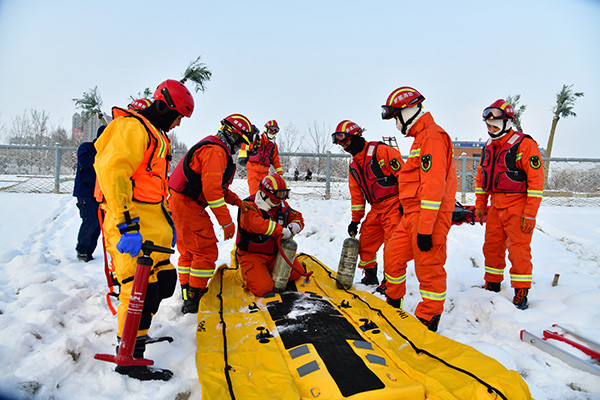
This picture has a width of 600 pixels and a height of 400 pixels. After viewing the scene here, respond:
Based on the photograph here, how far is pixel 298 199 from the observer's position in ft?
31.0

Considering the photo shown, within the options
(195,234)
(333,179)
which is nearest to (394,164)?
(195,234)

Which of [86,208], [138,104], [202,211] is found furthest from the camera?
[86,208]

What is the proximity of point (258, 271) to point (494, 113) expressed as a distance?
353cm

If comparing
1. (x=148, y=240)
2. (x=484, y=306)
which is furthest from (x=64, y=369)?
(x=484, y=306)

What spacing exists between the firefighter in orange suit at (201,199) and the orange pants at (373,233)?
5.81 feet

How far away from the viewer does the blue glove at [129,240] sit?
86.0 inches

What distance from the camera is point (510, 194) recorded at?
13.3ft

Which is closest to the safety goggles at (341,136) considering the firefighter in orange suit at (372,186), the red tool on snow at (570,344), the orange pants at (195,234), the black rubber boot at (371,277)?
the firefighter in orange suit at (372,186)

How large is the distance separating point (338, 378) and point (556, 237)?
729cm

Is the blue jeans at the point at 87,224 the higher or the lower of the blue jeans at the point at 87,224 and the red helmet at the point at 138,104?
the lower

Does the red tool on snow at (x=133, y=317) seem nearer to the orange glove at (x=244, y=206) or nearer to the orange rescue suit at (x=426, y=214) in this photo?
the orange glove at (x=244, y=206)

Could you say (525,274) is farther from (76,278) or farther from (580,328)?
(76,278)

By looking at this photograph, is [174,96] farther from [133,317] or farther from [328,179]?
[328,179]

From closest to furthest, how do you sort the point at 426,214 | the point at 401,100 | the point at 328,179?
the point at 426,214, the point at 401,100, the point at 328,179
